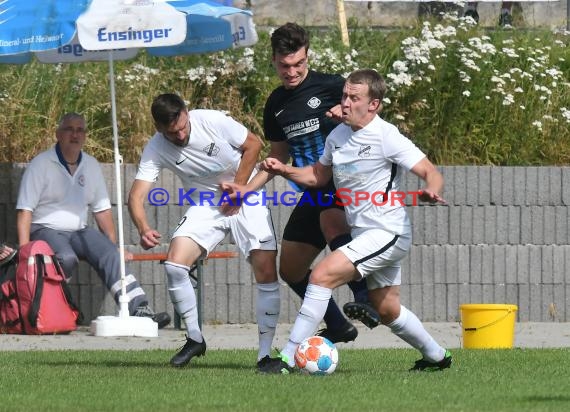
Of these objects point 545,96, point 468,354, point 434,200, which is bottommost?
point 468,354

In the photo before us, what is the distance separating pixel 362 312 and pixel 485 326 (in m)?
2.57

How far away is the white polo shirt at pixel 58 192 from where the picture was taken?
12.2 m

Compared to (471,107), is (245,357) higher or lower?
lower

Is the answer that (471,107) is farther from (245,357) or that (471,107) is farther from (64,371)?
(64,371)

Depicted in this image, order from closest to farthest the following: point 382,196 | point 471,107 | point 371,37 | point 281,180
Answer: point 382,196, point 281,180, point 471,107, point 371,37

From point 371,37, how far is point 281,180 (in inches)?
149

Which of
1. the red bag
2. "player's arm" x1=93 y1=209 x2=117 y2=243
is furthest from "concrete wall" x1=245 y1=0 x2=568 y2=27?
the red bag

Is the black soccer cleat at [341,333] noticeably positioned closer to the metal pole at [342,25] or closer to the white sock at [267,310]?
the white sock at [267,310]

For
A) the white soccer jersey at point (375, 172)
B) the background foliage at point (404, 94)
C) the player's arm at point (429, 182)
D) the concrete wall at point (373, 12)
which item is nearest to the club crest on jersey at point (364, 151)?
the white soccer jersey at point (375, 172)

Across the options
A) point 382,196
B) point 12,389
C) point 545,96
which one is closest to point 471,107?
point 545,96

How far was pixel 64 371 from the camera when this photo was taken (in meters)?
8.76

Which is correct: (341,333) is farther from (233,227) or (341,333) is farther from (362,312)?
(362,312)

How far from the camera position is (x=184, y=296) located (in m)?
9.05

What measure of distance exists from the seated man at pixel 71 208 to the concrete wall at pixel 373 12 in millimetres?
5709
